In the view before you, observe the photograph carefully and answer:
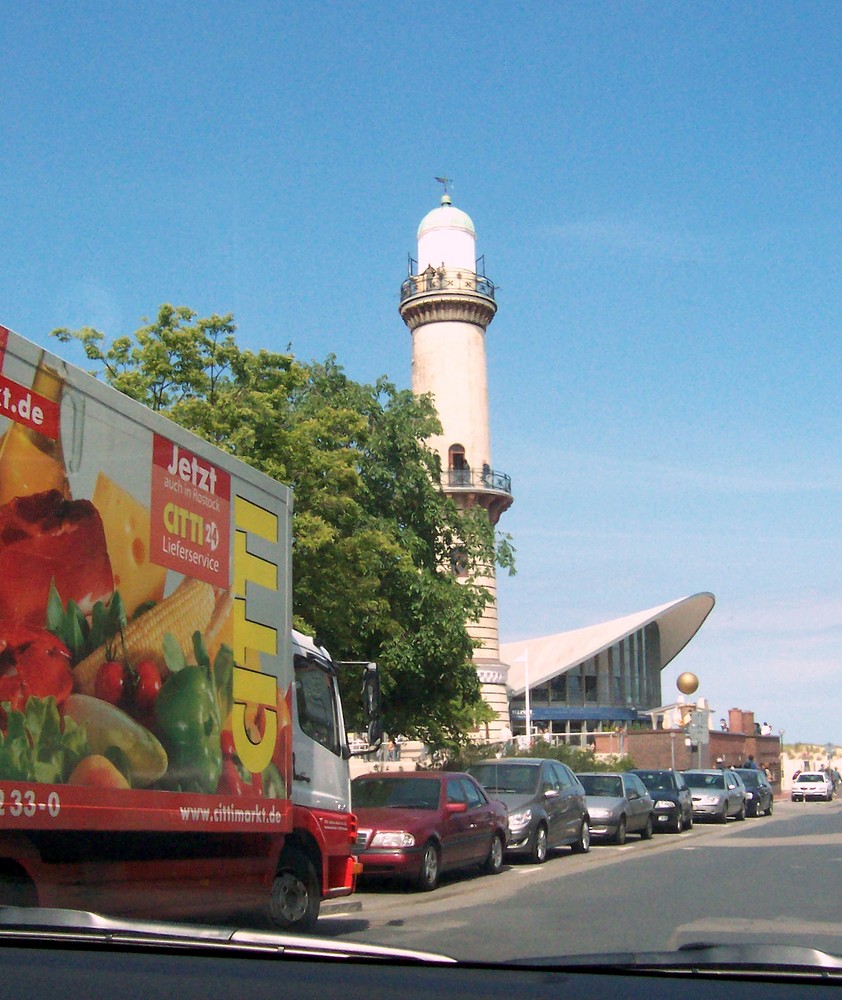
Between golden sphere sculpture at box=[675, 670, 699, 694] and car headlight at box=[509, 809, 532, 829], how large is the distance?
57.4 m

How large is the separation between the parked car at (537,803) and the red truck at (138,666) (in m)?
10.1

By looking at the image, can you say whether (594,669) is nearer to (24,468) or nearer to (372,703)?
(372,703)

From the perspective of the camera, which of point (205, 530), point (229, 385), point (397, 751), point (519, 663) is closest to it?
point (205, 530)

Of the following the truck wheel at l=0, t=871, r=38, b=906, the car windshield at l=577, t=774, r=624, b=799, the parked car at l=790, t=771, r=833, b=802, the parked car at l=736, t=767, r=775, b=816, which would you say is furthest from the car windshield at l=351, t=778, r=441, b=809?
the parked car at l=790, t=771, r=833, b=802

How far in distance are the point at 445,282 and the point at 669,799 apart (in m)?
29.5

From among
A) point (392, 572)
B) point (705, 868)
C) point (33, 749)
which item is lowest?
point (705, 868)

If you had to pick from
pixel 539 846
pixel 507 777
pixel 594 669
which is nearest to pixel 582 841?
pixel 507 777

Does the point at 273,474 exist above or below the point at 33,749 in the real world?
above

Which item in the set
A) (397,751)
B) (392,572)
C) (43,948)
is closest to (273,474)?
(392,572)

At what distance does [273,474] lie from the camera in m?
21.1

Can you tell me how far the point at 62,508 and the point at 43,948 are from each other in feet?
13.6

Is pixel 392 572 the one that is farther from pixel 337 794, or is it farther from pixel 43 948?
pixel 43 948

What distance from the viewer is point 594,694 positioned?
86.4 metres

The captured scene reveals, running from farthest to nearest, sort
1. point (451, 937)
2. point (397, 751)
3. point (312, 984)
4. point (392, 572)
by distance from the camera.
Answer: point (397, 751)
point (392, 572)
point (451, 937)
point (312, 984)
